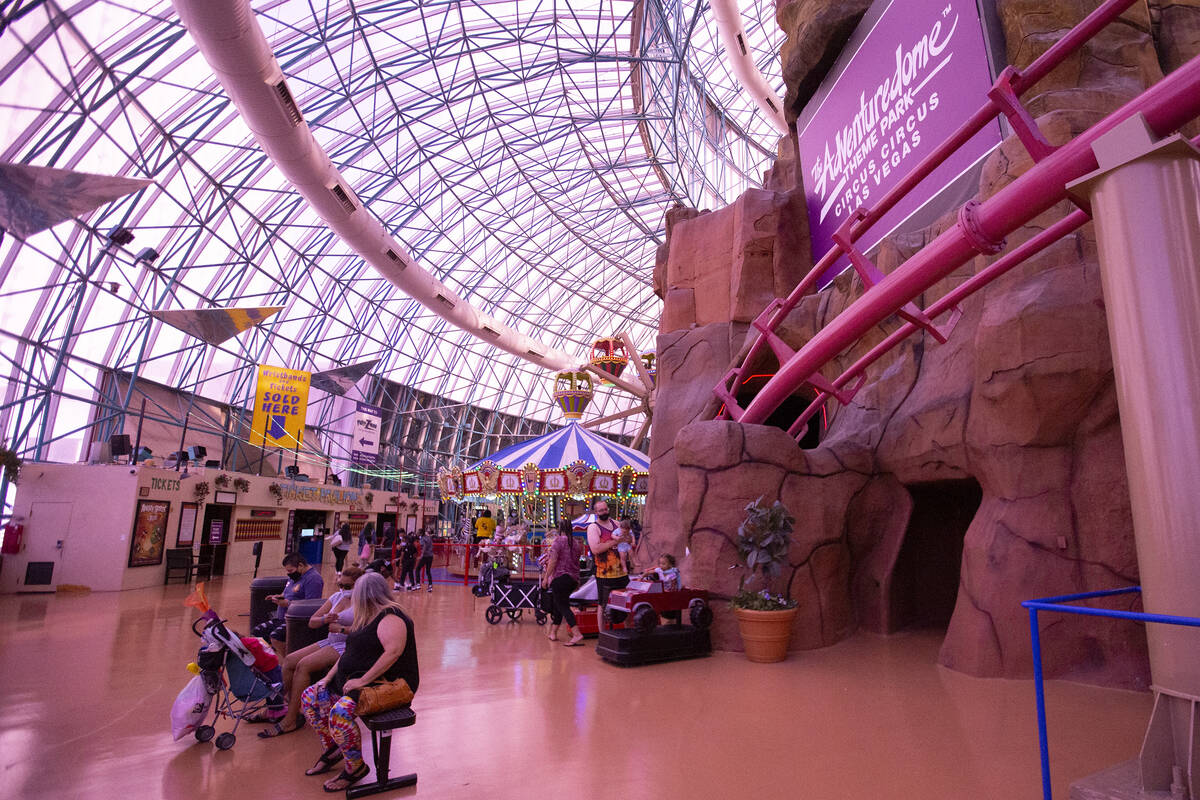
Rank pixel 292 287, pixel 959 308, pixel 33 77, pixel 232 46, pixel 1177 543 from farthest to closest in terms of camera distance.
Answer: pixel 292 287, pixel 33 77, pixel 232 46, pixel 959 308, pixel 1177 543

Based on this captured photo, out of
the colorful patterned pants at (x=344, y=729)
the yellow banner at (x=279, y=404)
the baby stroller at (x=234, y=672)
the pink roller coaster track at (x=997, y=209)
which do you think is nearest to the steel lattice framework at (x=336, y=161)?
the yellow banner at (x=279, y=404)

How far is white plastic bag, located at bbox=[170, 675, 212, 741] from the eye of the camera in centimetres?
438

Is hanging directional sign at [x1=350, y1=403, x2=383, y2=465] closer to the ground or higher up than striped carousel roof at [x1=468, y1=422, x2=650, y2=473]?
higher up

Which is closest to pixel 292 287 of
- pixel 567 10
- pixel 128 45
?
pixel 128 45

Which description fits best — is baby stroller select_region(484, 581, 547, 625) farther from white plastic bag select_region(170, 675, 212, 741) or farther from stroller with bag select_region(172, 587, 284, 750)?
white plastic bag select_region(170, 675, 212, 741)

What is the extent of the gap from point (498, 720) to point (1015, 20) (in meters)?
9.45

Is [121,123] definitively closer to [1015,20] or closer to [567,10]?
[567,10]

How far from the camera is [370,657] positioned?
385 cm

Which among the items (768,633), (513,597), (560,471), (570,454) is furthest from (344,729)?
(570,454)

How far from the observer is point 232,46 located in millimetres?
11031

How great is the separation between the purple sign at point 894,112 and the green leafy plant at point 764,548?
448 centimetres

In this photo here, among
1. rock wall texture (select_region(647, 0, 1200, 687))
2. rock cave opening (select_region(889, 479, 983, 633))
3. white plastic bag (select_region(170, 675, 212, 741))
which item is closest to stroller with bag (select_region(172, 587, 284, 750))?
white plastic bag (select_region(170, 675, 212, 741))

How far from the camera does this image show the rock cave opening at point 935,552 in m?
9.05

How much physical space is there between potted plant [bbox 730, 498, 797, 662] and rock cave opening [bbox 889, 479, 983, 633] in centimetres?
267
